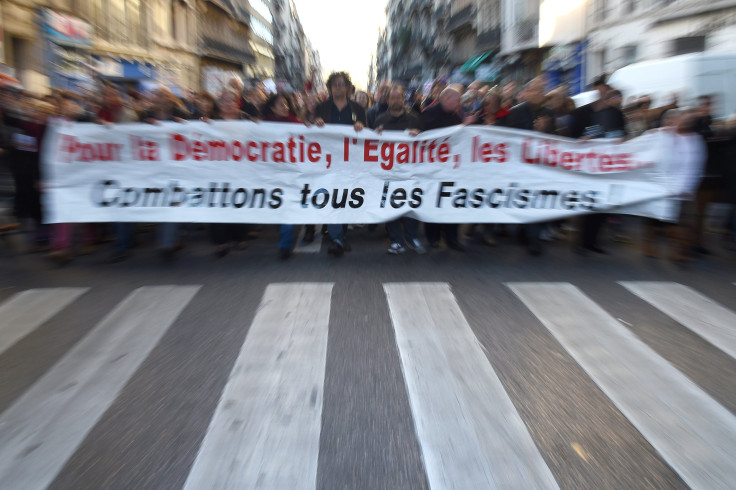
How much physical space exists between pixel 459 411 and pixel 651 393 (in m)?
1.13

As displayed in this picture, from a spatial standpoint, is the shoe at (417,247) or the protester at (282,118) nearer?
the protester at (282,118)

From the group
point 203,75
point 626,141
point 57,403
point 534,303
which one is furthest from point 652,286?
point 203,75

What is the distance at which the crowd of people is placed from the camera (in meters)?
6.64

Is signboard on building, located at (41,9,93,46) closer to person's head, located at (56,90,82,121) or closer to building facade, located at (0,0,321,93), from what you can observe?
building facade, located at (0,0,321,93)

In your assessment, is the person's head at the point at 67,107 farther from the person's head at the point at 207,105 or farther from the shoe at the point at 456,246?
the shoe at the point at 456,246

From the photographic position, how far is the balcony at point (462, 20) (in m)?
42.7

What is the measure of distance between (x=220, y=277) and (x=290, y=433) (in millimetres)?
3156

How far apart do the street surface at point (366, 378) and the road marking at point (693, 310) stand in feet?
0.08

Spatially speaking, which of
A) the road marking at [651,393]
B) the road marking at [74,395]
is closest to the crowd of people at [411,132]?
the road marking at [74,395]

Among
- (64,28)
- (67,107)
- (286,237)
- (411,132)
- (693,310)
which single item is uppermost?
(64,28)

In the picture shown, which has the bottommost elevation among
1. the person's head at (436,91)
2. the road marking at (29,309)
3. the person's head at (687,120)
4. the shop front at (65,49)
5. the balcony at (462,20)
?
the road marking at (29,309)

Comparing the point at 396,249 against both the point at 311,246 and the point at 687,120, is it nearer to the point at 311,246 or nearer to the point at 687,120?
the point at 311,246

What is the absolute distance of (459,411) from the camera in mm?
3217

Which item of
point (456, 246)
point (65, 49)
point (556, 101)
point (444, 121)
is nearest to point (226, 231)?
point (456, 246)
